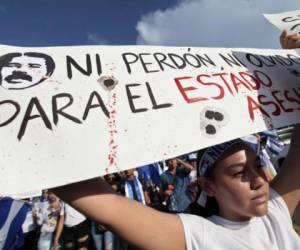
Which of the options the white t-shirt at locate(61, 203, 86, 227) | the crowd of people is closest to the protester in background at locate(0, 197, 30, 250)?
the crowd of people

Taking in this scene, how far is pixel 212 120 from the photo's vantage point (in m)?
1.19

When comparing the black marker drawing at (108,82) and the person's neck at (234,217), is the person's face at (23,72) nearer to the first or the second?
the black marker drawing at (108,82)

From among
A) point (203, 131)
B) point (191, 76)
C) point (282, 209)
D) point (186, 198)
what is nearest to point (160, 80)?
point (191, 76)

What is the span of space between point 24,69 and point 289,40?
3.80 ft

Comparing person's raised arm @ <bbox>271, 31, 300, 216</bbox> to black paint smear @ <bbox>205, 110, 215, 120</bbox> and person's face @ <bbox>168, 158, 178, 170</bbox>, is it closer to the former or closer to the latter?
black paint smear @ <bbox>205, 110, 215, 120</bbox>

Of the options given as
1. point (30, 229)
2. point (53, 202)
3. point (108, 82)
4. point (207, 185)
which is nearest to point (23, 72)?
point (108, 82)

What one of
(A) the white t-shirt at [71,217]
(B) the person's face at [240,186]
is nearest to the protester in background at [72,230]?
(A) the white t-shirt at [71,217]

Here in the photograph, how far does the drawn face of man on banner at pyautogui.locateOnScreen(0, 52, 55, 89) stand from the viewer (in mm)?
1115

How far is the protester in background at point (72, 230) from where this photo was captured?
4914mm

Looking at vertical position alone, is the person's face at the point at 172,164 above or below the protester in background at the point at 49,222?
above

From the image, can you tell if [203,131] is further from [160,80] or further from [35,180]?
[35,180]

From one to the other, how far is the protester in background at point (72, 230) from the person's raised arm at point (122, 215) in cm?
395

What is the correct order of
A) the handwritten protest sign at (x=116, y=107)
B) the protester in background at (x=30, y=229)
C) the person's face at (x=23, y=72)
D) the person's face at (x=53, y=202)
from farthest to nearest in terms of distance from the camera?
the protester in background at (x=30, y=229) → the person's face at (x=53, y=202) → the person's face at (x=23, y=72) → the handwritten protest sign at (x=116, y=107)

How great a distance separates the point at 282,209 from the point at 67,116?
955 mm
